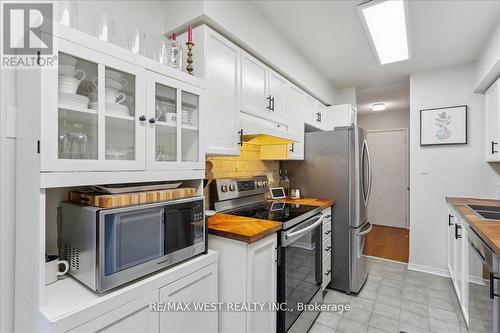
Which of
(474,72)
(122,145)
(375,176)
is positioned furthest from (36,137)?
(375,176)

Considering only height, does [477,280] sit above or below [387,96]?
below

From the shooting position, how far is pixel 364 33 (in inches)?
87.7

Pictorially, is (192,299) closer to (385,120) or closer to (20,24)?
(20,24)

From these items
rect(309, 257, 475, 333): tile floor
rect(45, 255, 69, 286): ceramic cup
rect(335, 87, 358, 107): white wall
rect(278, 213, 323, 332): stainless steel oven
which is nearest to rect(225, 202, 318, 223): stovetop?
rect(278, 213, 323, 332): stainless steel oven

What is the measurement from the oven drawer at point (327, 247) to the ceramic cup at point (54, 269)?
1.99m

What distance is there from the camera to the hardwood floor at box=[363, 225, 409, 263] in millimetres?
3637

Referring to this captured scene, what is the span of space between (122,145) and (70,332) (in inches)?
28.2

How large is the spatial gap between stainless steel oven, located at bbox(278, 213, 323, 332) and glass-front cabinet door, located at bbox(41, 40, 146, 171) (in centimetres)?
110

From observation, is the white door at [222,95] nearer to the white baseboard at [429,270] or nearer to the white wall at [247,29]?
the white wall at [247,29]

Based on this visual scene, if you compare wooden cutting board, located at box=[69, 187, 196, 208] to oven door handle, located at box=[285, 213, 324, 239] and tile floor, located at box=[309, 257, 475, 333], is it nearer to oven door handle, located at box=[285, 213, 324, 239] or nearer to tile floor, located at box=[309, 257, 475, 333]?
oven door handle, located at box=[285, 213, 324, 239]

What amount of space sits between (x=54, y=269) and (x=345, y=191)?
2.33 m

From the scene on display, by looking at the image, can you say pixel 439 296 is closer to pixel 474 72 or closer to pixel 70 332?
pixel 474 72

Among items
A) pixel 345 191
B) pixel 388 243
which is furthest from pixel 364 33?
pixel 388 243

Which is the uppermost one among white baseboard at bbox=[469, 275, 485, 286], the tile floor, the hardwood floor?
white baseboard at bbox=[469, 275, 485, 286]
